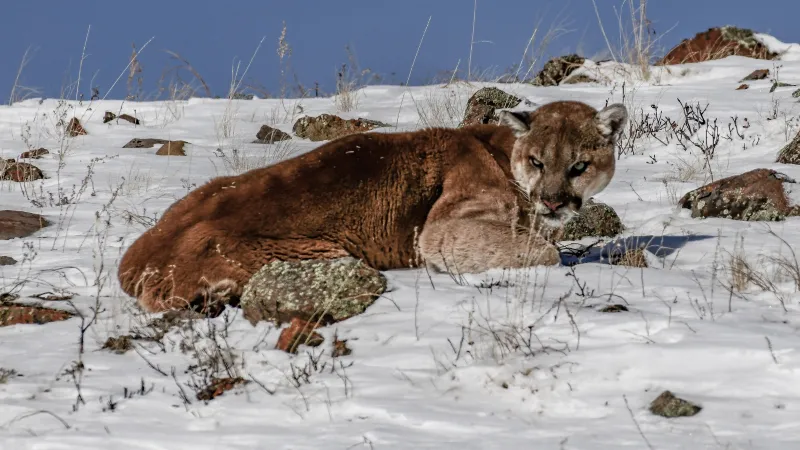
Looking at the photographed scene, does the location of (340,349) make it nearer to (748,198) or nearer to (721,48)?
(748,198)

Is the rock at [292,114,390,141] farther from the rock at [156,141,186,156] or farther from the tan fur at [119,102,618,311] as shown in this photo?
the tan fur at [119,102,618,311]

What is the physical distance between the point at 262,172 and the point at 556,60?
44.0 ft

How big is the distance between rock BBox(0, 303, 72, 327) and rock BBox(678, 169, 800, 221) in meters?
6.04

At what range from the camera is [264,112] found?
16.4 meters

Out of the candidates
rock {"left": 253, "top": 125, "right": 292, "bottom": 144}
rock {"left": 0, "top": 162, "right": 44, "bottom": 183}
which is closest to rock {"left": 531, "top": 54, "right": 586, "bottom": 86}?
rock {"left": 253, "top": 125, "right": 292, "bottom": 144}

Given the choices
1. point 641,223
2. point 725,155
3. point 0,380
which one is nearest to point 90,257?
point 0,380

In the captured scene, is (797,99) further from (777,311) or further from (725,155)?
(777,311)

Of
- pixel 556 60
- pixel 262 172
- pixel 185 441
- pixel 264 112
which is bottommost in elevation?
pixel 185 441

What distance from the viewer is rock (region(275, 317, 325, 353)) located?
210 inches

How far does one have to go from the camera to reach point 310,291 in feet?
18.9

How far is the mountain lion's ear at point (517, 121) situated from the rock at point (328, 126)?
6.44 m

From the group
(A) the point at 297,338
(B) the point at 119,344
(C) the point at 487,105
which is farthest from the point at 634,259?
(C) the point at 487,105

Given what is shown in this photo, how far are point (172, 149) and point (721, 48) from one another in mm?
12143

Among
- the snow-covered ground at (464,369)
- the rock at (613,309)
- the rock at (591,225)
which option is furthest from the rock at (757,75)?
the rock at (613,309)
